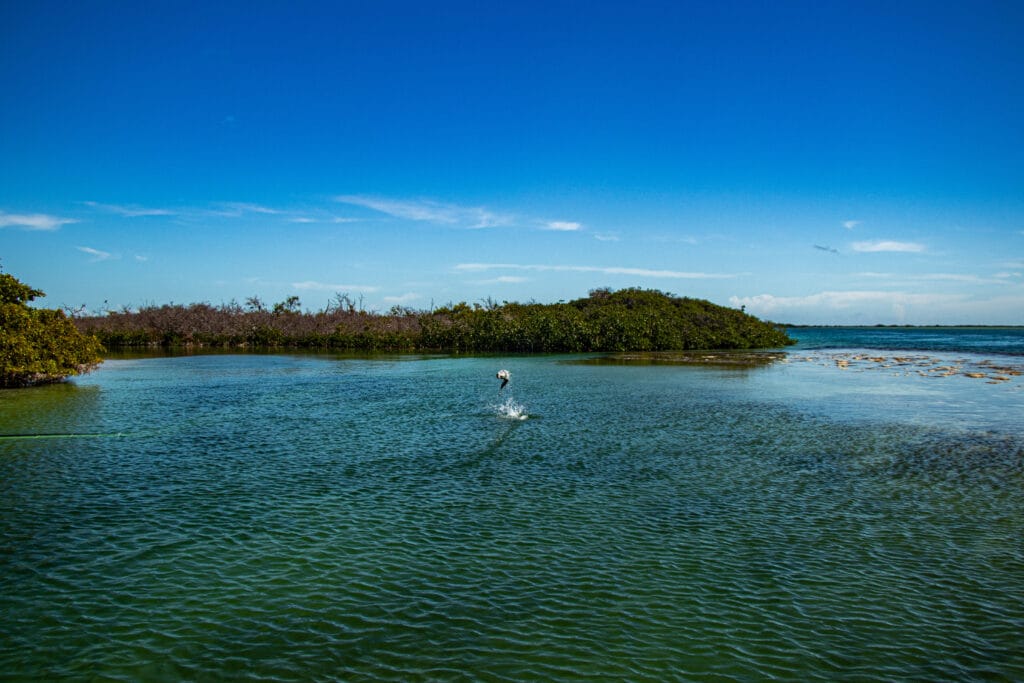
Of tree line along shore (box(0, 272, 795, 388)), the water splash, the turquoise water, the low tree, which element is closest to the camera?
the turquoise water

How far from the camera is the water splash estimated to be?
22.5 metres

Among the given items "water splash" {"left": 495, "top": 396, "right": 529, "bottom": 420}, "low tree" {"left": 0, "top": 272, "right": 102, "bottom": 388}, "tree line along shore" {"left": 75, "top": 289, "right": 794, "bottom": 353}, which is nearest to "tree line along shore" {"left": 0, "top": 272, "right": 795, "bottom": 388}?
"tree line along shore" {"left": 75, "top": 289, "right": 794, "bottom": 353}

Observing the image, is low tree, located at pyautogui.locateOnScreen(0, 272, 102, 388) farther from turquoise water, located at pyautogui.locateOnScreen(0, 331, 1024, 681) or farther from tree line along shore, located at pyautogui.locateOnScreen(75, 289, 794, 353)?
tree line along shore, located at pyautogui.locateOnScreen(75, 289, 794, 353)

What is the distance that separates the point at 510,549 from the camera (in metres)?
9.93

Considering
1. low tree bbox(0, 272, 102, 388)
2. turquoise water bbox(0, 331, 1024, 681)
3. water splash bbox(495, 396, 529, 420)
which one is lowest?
turquoise water bbox(0, 331, 1024, 681)

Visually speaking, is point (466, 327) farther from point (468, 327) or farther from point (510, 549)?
point (510, 549)

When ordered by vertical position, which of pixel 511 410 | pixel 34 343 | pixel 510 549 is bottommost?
pixel 510 549

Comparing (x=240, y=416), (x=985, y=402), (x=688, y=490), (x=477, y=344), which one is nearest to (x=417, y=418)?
(x=240, y=416)

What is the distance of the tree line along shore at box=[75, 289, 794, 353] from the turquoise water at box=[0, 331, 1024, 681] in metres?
43.3

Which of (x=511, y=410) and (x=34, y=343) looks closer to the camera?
(x=511, y=410)

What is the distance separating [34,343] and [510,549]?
3106cm

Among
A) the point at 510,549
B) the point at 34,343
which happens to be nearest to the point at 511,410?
the point at 510,549

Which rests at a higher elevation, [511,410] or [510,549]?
[511,410]

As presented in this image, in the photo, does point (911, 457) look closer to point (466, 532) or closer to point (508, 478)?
point (508, 478)
